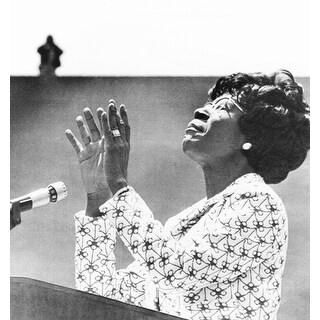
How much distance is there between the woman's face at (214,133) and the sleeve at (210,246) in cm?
17

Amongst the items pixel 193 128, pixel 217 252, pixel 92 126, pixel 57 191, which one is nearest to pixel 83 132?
pixel 92 126

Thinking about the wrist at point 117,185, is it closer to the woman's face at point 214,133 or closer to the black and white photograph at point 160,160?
the black and white photograph at point 160,160

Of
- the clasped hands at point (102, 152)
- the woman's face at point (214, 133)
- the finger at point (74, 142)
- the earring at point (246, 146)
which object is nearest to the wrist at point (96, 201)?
the clasped hands at point (102, 152)

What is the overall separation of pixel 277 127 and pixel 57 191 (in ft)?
2.00

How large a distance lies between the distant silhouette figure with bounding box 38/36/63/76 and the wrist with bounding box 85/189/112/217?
0.39 metres

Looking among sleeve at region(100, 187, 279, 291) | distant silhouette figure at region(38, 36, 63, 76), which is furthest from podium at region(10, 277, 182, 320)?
distant silhouette figure at region(38, 36, 63, 76)

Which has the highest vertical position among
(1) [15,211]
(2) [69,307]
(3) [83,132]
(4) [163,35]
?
(4) [163,35]

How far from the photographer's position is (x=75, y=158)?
1.97 metres

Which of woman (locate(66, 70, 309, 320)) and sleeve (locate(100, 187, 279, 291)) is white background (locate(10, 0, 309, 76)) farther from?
sleeve (locate(100, 187, 279, 291))

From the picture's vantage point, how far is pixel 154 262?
5.67 feet

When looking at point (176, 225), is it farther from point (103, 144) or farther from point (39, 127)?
point (39, 127)

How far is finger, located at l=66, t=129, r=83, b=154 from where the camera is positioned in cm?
196

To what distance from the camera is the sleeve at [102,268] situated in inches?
73.9

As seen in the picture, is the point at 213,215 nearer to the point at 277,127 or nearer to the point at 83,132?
the point at 277,127
